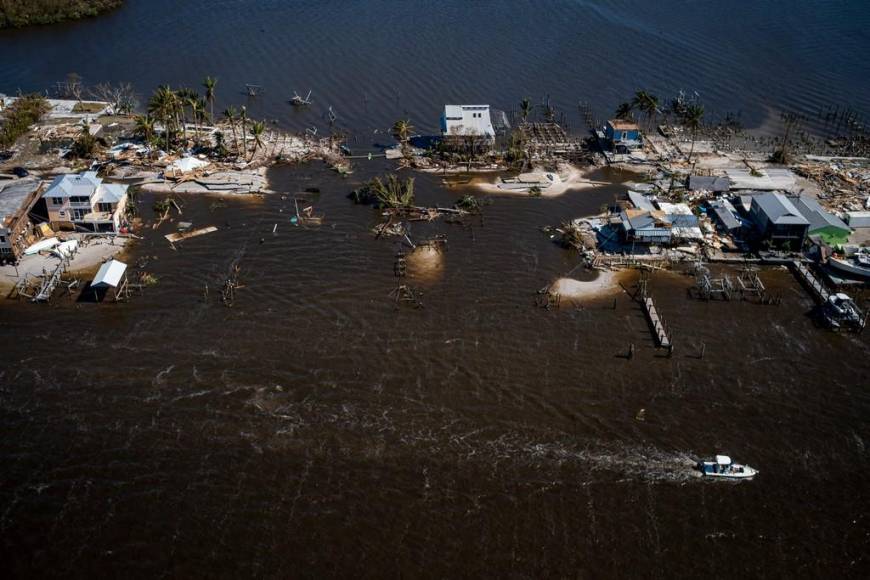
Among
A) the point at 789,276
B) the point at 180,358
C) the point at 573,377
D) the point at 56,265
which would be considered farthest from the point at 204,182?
the point at 789,276

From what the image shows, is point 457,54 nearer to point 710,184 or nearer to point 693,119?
point 693,119

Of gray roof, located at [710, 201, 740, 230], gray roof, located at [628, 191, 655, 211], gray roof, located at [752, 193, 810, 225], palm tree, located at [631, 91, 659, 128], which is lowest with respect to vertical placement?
gray roof, located at [710, 201, 740, 230]

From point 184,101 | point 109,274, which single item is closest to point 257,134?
point 184,101

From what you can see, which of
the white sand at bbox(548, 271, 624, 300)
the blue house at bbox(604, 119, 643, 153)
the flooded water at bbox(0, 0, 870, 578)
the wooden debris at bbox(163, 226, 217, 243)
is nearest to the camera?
the flooded water at bbox(0, 0, 870, 578)

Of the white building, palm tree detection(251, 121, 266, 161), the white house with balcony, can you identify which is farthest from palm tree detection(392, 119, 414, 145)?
the white house with balcony

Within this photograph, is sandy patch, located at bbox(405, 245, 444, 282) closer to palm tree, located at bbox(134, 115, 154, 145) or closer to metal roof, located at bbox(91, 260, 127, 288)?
metal roof, located at bbox(91, 260, 127, 288)

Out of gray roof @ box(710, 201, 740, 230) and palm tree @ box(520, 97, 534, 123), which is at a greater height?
palm tree @ box(520, 97, 534, 123)

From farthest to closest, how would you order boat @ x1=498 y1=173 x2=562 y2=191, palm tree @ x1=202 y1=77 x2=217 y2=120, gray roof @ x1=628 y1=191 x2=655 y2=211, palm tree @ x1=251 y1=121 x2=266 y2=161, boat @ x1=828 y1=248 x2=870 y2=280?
palm tree @ x1=202 y1=77 x2=217 y2=120 < palm tree @ x1=251 y1=121 x2=266 y2=161 < boat @ x1=498 y1=173 x2=562 y2=191 < gray roof @ x1=628 y1=191 x2=655 y2=211 < boat @ x1=828 y1=248 x2=870 y2=280
